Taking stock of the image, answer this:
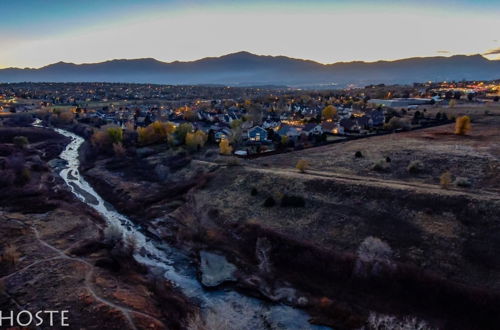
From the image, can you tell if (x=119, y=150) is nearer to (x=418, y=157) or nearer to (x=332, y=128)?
(x=332, y=128)

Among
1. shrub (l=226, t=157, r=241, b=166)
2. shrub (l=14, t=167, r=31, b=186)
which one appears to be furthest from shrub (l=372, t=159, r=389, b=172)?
shrub (l=14, t=167, r=31, b=186)

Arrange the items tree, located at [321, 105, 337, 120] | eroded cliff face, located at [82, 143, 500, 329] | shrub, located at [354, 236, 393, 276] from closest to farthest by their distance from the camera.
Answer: eroded cliff face, located at [82, 143, 500, 329] < shrub, located at [354, 236, 393, 276] < tree, located at [321, 105, 337, 120]

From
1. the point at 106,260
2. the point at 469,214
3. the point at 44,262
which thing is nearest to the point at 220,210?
the point at 106,260

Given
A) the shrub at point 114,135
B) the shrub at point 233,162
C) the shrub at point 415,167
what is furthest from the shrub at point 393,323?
the shrub at point 114,135

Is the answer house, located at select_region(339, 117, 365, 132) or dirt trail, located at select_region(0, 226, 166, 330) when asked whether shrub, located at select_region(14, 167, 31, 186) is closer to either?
dirt trail, located at select_region(0, 226, 166, 330)

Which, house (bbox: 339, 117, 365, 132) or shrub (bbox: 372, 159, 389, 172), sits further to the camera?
house (bbox: 339, 117, 365, 132)

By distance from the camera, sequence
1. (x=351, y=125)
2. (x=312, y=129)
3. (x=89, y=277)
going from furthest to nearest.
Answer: (x=351, y=125)
(x=312, y=129)
(x=89, y=277)

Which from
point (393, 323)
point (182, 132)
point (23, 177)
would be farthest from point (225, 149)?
point (393, 323)
